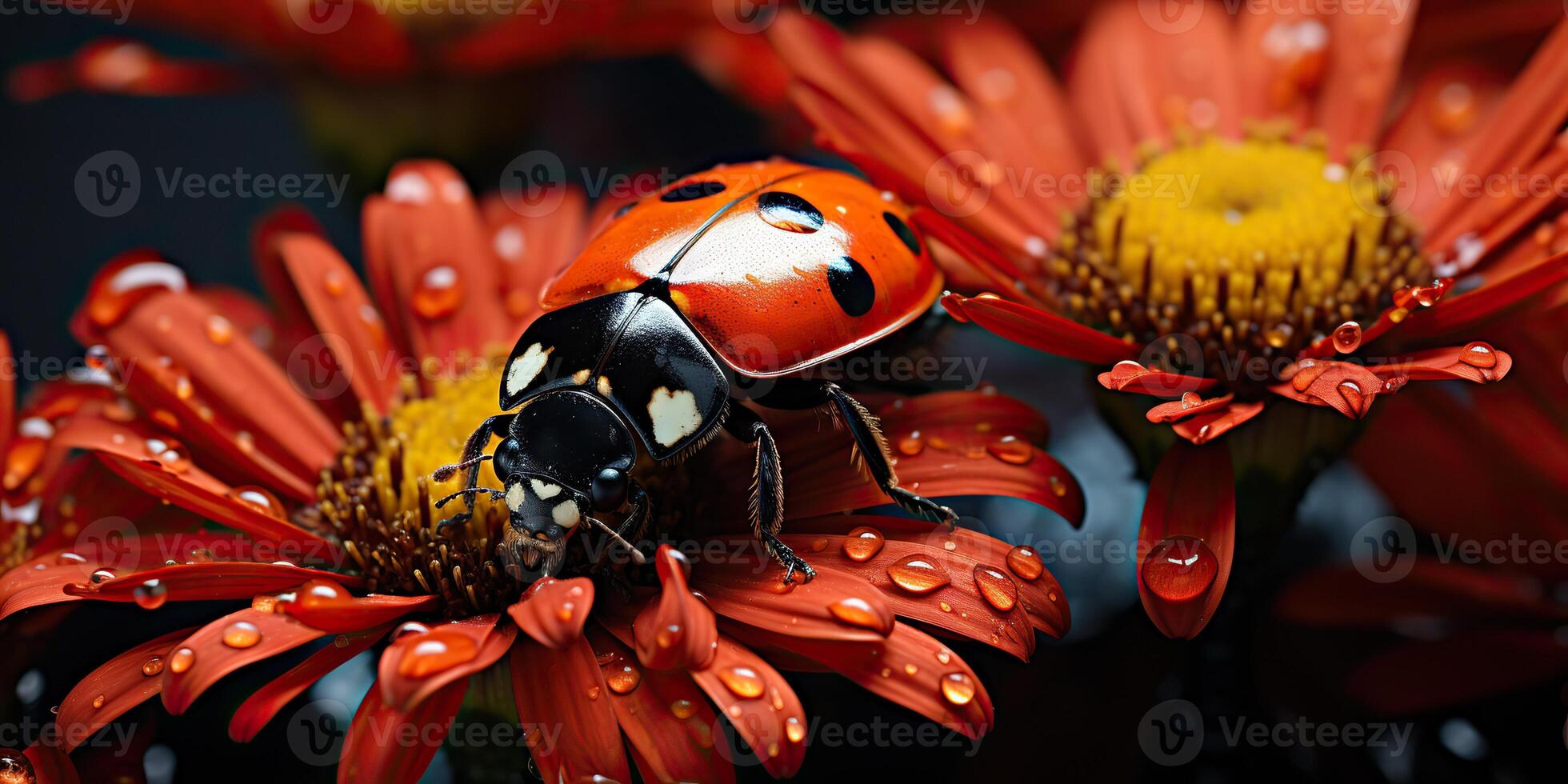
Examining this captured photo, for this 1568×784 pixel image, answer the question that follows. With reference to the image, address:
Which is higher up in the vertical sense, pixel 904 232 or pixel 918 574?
pixel 904 232

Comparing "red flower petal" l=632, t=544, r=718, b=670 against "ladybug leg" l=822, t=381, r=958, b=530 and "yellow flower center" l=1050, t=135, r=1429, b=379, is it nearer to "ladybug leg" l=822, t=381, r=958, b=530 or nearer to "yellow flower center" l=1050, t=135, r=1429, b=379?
"ladybug leg" l=822, t=381, r=958, b=530

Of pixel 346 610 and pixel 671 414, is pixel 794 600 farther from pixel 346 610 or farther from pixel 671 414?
pixel 346 610

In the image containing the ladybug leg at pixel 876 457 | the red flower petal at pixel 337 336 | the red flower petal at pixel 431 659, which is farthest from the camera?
the red flower petal at pixel 337 336

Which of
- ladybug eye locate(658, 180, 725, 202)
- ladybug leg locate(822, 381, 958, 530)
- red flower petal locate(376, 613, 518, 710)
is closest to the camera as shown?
red flower petal locate(376, 613, 518, 710)

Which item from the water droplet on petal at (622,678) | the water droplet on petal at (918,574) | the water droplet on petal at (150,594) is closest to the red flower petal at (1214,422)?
the water droplet on petal at (918,574)

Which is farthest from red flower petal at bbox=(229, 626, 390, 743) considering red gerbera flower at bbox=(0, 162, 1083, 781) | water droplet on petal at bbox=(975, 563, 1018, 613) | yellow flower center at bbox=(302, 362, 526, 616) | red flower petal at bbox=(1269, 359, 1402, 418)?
red flower petal at bbox=(1269, 359, 1402, 418)

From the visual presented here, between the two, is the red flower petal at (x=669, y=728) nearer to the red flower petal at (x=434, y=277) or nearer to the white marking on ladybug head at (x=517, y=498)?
the white marking on ladybug head at (x=517, y=498)

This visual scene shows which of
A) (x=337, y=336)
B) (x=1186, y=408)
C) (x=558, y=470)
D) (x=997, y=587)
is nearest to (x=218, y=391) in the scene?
(x=337, y=336)
